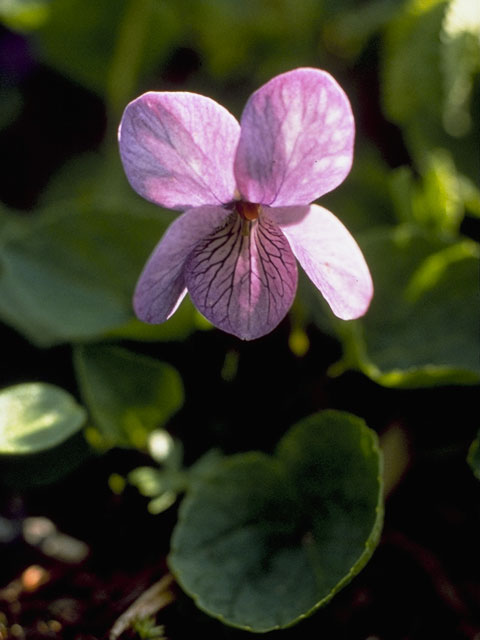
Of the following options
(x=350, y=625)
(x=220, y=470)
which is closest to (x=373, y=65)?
(x=220, y=470)

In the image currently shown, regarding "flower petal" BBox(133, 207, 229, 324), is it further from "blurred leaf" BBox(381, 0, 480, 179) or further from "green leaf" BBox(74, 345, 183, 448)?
"blurred leaf" BBox(381, 0, 480, 179)

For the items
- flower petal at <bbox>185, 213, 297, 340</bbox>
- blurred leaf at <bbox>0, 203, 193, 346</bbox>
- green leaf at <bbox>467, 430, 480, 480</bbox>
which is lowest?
blurred leaf at <bbox>0, 203, 193, 346</bbox>

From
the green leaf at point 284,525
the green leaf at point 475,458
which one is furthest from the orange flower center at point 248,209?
the green leaf at point 475,458

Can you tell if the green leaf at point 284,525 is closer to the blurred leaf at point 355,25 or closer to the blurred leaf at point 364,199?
the blurred leaf at point 364,199

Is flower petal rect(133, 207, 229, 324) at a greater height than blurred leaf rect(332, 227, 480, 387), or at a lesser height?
greater

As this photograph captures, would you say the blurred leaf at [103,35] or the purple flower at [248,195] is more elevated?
the purple flower at [248,195]

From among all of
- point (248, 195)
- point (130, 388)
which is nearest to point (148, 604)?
point (130, 388)

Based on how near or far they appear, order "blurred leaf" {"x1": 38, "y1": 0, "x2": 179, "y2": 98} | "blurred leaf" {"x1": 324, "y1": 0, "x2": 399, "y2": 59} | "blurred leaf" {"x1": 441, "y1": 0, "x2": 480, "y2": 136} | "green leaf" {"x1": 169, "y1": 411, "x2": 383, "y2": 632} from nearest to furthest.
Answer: "green leaf" {"x1": 169, "y1": 411, "x2": 383, "y2": 632}
"blurred leaf" {"x1": 441, "y1": 0, "x2": 480, "y2": 136}
"blurred leaf" {"x1": 324, "y1": 0, "x2": 399, "y2": 59}
"blurred leaf" {"x1": 38, "y1": 0, "x2": 179, "y2": 98}

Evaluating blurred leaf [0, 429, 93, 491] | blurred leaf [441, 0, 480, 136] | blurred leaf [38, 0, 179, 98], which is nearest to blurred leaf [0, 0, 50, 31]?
blurred leaf [38, 0, 179, 98]
